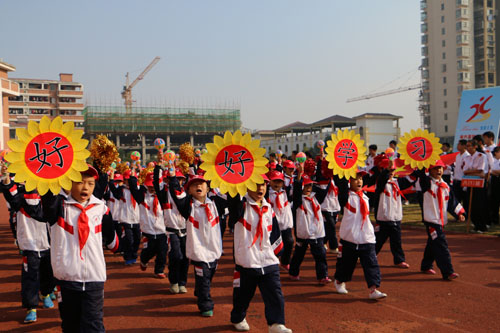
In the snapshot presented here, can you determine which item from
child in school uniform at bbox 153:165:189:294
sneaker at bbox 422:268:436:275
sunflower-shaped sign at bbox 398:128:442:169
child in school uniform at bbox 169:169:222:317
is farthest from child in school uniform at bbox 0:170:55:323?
sneaker at bbox 422:268:436:275

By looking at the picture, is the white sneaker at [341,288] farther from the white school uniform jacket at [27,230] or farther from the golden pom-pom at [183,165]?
the white school uniform jacket at [27,230]

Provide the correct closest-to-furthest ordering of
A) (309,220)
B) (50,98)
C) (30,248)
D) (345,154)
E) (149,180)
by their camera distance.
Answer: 1. (30,248)
2. (345,154)
3. (309,220)
4. (149,180)
5. (50,98)

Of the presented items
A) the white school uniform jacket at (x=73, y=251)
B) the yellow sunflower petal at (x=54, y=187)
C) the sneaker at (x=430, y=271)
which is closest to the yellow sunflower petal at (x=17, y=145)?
the yellow sunflower petal at (x=54, y=187)

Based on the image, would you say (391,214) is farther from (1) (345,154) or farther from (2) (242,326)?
(2) (242,326)

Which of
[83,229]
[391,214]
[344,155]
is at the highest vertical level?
[344,155]

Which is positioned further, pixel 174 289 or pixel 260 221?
pixel 174 289

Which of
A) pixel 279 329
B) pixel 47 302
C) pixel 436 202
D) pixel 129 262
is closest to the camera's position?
pixel 279 329

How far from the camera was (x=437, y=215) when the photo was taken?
293 inches

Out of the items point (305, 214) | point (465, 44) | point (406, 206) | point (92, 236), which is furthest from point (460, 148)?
point (465, 44)

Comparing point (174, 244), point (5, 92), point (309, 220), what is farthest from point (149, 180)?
point (5, 92)

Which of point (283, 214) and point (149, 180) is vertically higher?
point (149, 180)

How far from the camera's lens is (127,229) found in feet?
31.9

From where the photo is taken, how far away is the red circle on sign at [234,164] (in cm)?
494

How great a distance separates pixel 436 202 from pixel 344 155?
2194mm
